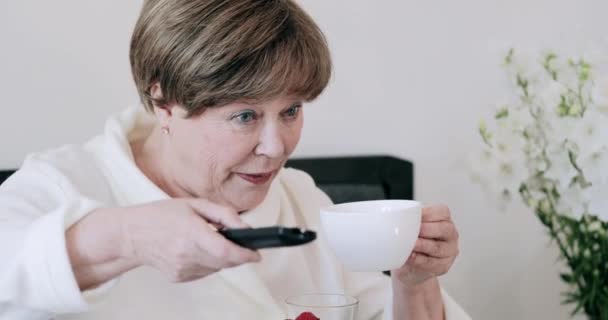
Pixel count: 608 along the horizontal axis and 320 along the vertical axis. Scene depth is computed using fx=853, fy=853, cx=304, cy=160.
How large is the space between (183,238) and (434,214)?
1.47ft

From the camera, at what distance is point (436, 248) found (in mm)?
1217

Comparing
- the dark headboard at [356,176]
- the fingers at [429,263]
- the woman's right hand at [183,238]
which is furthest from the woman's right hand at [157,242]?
the dark headboard at [356,176]

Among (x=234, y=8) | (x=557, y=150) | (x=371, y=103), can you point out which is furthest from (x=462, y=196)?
(x=234, y=8)

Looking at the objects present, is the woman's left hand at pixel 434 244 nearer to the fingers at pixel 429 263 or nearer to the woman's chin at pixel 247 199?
the fingers at pixel 429 263

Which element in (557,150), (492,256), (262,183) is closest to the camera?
(262,183)

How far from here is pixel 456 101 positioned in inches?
84.7

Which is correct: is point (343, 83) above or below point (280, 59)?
below

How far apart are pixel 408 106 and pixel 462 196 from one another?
28 centimetres

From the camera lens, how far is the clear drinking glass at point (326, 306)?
105 cm

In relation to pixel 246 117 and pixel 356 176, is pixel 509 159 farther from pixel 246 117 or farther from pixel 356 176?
pixel 246 117

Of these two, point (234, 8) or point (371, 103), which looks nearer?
point (234, 8)

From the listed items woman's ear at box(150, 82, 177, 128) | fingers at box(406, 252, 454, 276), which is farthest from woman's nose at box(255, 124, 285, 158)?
fingers at box(406, 252, 454, 276)

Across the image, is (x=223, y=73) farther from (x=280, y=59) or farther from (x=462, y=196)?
(x=462, y=196)

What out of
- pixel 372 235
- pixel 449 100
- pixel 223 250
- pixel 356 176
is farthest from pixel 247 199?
pixel 449 100
